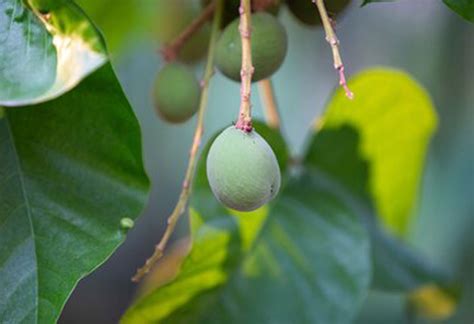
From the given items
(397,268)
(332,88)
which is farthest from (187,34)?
(332,88)

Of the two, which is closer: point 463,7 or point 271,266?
point 463,7

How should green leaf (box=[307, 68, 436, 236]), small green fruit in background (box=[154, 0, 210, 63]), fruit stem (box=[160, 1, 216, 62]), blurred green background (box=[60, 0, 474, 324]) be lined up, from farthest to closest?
1. blurred green background (box=[60, 0, 474, 324])
2. green leaf (box=[307, 68, 436, 236])
3. small green fruit in background (box=[154, 0, 210, 63])
4. fruit stem (box=[160, 1, 216, 62])

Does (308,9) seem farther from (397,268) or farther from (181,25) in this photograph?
(397,268)

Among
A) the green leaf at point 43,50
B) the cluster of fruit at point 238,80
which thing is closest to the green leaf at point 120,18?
the cluster of fruit at point 238,80

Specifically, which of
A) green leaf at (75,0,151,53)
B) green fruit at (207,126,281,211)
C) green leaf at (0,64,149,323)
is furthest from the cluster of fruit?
green leaf at (75,0,151,53)

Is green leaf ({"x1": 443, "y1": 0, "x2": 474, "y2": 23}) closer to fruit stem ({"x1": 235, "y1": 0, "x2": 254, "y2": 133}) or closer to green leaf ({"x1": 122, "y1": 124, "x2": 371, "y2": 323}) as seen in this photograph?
fruit stem ({"x1": 235, "y1": 0, "x2": 254, "y2": 133})

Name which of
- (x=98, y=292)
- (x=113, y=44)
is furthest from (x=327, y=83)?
(x=113, y=44)
